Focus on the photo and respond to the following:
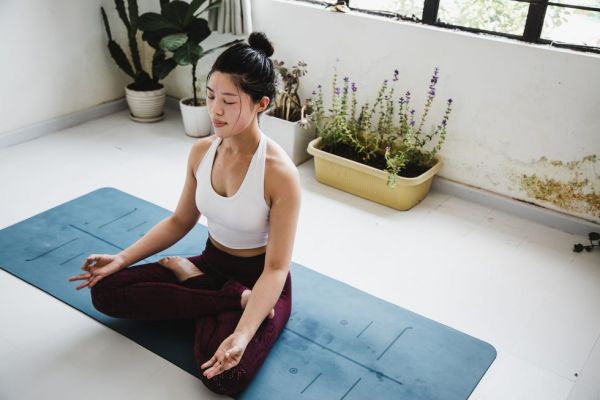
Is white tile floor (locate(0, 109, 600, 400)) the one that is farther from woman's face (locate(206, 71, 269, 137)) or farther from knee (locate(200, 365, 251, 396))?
woman's face (locate(206, 71, 269, 137))

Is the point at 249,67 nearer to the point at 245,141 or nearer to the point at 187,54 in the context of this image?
the point at 245,141

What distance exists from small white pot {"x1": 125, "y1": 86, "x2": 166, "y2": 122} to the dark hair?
229 cm

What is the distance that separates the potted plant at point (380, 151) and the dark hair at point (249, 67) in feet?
4.40

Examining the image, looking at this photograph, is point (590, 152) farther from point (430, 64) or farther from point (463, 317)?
point (463, 317)

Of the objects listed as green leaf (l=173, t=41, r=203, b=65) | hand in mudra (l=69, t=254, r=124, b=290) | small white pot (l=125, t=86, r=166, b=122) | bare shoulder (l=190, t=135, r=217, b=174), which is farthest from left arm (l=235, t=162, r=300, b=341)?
small white pot (l=125, t=86, r=166, b=122)

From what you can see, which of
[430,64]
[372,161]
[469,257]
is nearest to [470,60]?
[430,64]

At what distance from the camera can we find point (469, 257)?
110 inches

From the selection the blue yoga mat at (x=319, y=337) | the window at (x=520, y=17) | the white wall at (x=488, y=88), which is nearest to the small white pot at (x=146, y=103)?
the white wall at (x=488, y=88)

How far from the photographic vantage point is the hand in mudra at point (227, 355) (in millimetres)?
1727

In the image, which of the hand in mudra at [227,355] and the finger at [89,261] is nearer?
the hand in mudra at [227,355]

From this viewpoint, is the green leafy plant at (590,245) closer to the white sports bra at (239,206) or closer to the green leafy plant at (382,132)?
the green leafy plant at (382,132)

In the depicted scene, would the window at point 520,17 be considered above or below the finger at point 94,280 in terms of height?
above

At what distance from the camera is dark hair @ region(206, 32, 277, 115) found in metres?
1.82

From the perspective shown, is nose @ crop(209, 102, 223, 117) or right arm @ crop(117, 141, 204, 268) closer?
nose @ crop(209, 102, 223, 117)
